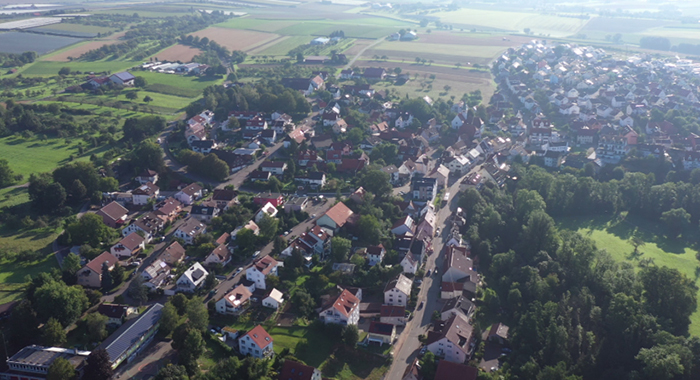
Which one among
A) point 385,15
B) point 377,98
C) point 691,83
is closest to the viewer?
point 377,98

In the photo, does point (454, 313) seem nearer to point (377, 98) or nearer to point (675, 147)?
point (675, 147)

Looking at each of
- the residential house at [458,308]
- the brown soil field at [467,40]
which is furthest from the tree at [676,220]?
the brown soil field at [467,40]

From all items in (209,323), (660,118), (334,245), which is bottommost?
(209,323)

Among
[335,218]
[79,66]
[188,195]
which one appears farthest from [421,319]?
[79,66]

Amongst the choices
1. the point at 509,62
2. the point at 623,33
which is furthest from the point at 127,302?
the point at 623,33

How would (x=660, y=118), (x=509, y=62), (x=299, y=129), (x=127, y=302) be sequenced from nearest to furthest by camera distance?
(x=127, y=302) < (x=299, y=129) < (x=660, y=118) < (x=509, y=62)

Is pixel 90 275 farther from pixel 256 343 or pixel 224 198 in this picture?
pixel 256 343

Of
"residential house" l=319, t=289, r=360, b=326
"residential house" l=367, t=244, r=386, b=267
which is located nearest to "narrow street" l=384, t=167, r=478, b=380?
"residential house" l=319, t=289, r=360, b=326
